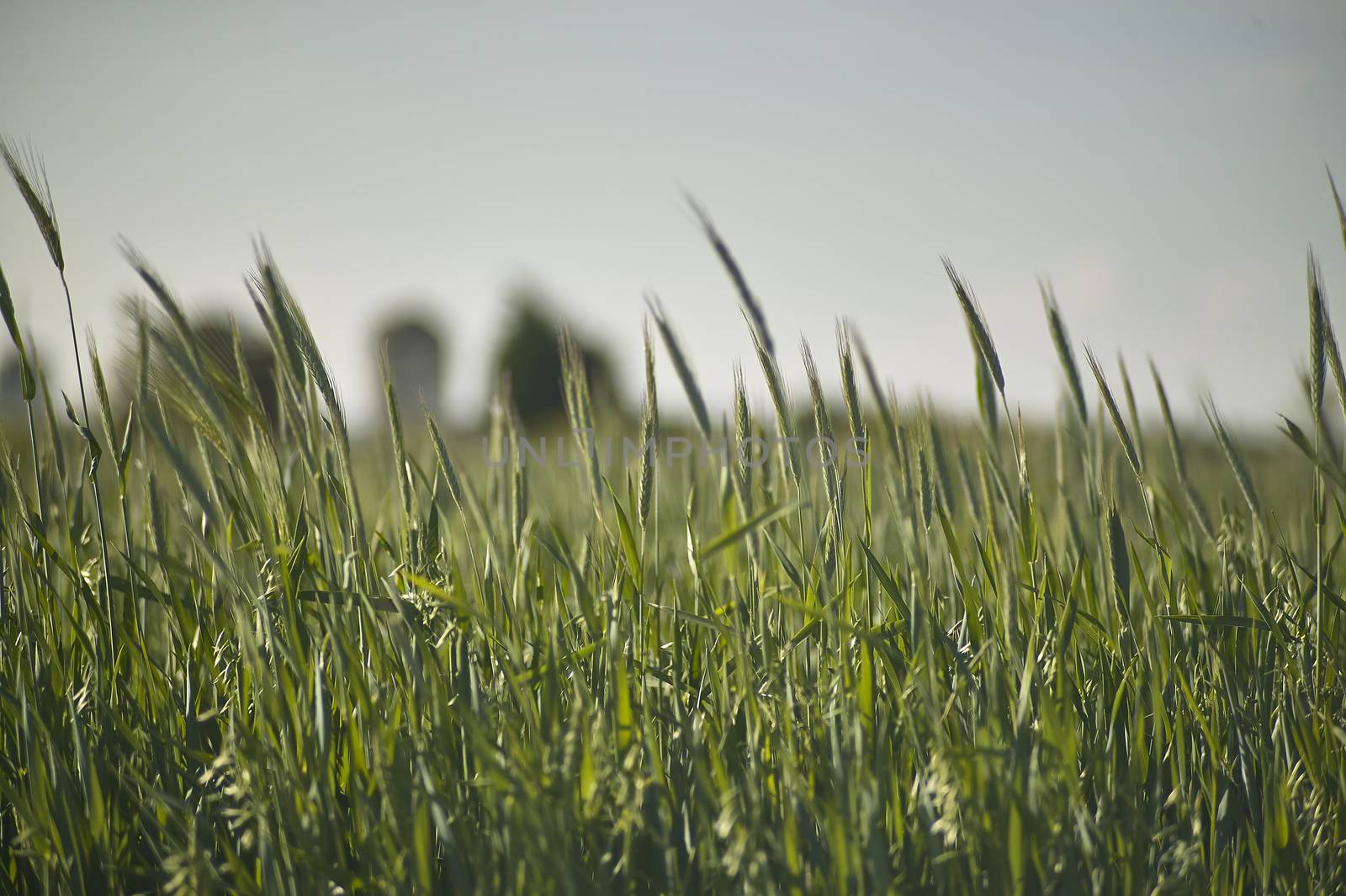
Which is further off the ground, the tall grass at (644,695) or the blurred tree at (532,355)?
the blurred tree at (532,355)

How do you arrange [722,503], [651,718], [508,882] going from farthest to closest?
[722,503], [651,718], [508,882]

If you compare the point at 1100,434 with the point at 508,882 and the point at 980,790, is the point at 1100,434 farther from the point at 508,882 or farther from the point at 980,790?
the point at 508,882

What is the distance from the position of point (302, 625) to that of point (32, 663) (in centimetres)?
41

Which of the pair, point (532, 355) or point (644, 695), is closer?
point (644, 695)

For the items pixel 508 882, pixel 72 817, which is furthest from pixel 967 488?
pixel 72 817

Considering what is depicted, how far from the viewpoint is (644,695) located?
87cm

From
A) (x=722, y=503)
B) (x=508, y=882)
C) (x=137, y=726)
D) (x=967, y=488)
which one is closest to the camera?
(x=508, y=882)

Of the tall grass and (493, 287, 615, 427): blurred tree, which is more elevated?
(493, 287, 615, 427): blurred tree

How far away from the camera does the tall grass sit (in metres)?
0.76

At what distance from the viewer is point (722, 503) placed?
1.15m

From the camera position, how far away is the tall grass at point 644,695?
761mm

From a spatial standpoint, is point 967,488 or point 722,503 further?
point 722,503

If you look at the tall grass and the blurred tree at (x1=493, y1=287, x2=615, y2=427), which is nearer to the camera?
the tall grass

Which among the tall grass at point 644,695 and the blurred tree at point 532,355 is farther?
the blurred tree at point 532,355
